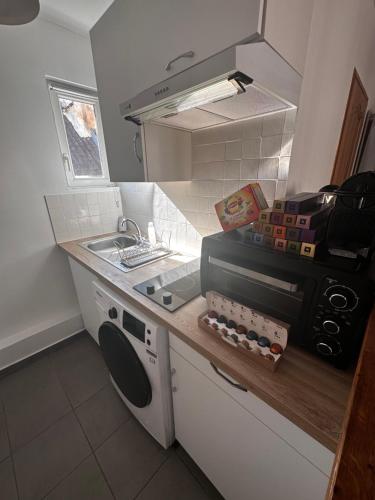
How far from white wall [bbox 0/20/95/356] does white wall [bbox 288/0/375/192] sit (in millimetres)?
1621

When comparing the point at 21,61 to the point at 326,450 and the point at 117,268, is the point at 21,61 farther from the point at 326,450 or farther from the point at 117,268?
the point at 326,450

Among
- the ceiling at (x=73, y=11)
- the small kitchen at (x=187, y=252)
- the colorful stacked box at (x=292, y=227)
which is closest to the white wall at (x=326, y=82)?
the small kitchen at (x=187, y=252)

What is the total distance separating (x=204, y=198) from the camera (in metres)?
1.34

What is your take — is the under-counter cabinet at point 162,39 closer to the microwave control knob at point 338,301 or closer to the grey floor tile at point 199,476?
the microwave control knob at point 338,301

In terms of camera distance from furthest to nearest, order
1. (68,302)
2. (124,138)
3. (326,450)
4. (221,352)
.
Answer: (68,302) → (124,138) → (221,352) → (326,450)

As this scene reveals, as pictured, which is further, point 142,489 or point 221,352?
point 142,489

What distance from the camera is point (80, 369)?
1674 millimetres

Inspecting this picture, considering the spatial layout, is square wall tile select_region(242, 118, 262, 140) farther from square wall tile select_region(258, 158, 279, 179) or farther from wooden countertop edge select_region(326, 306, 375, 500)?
wooden countertop edge select_region(326, 306, 375, 500)

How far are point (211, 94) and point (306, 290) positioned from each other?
697 millimetres

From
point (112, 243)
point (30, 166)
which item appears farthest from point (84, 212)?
point (30, 166)

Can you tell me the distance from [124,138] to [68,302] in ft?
5.14

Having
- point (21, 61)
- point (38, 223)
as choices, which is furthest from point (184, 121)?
point (38, 223)

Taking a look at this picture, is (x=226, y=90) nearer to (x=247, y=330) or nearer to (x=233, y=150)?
(x=233, y=150)

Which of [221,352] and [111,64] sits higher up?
[111,64]
